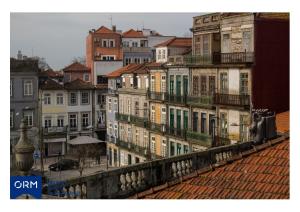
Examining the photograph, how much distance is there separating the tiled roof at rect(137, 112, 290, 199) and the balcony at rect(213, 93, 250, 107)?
156 inches

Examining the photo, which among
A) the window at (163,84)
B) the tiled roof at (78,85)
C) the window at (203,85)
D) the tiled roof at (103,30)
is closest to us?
the tiled roof at (103,30)

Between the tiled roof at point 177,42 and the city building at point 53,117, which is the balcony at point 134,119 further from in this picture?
the tiled roof at point 177,42

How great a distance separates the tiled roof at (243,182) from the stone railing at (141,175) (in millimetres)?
165

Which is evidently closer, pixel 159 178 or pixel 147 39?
pixel 159 178

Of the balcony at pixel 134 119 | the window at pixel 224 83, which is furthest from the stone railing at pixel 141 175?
the balcony at pixel 134 119

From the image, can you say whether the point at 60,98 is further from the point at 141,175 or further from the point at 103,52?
the point at 141,175

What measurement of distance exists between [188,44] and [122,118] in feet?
6.42

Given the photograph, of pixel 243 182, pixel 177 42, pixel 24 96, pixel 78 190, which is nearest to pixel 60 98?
pixel 24 96

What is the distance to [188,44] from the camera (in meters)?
9.81

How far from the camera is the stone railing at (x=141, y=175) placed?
529 centimetres

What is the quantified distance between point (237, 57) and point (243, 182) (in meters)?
4.74

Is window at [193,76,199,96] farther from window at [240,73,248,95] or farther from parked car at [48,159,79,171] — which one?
parked car at [48,159,79,171]
